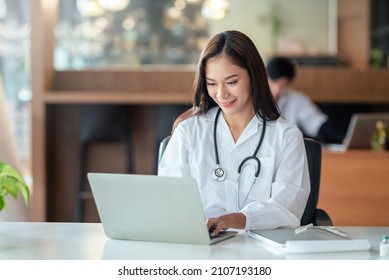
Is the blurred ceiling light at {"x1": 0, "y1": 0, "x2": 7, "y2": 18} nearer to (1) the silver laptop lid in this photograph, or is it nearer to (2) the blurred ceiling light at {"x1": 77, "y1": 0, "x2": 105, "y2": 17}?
(2) the blurred ceiling light at {"x1": 77, "y1": 0, "x2": 105, "y2": 17}

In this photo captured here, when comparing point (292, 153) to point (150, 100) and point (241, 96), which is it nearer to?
point (241, 96)

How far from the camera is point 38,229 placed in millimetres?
2186

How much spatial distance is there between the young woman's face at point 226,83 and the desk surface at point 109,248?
498mm

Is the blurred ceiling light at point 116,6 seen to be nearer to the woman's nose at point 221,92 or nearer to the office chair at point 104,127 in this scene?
the office chair at point 104,127

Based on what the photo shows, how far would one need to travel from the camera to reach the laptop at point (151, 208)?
1.86 meters

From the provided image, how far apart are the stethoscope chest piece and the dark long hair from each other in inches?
8.9

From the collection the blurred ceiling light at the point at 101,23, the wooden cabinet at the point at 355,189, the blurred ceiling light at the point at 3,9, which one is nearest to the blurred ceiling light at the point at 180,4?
the blurred ceiling light at the point at 101,23

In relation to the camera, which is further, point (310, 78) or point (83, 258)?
point (310, 78)

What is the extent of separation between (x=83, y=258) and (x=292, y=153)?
938mm

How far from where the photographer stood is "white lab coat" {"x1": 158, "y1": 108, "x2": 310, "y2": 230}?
2424mm

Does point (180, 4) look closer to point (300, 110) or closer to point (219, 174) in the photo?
point (300, 110)

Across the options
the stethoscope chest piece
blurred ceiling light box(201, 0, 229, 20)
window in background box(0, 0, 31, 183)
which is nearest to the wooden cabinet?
the stethoscope chest piece

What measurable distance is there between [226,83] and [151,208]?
0.65 metres
